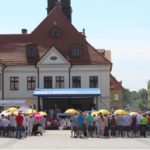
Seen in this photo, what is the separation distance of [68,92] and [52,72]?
5838 mm

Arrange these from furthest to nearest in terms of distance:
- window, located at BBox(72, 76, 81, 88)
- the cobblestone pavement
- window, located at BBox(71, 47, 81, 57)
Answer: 1. window, located at BBox(71, 47, 81, 57)
2. window, located at BBox(72, 76, 81, 88)
3. the cobblestone pavement

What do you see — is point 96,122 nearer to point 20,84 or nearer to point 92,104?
point 92,104

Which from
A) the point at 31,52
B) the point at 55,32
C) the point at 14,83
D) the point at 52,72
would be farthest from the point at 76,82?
the point at 14,83

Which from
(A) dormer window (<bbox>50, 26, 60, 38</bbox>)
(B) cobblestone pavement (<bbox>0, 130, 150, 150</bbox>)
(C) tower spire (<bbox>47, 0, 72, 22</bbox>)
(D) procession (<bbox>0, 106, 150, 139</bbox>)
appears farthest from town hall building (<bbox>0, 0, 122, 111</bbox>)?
(B) cobblestone pavement (<bbox>0, 130, 150, 150</bbox>)

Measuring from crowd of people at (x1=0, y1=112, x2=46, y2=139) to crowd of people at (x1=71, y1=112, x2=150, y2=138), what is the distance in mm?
3071

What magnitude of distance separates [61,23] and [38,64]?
6.79 m

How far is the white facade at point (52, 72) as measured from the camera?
68.1 metres

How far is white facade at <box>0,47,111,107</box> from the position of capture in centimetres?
6812

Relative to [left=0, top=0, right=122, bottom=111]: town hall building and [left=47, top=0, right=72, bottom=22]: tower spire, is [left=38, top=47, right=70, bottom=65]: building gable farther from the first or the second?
[left=47, top=0, right=72, bottom=22]: tower spire

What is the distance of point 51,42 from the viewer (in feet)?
233

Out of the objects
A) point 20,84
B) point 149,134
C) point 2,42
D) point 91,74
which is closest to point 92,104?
point 91,74

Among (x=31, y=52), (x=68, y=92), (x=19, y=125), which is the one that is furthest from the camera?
(x=31, y=52)

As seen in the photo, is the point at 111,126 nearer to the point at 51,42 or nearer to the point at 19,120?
the point at 19,120

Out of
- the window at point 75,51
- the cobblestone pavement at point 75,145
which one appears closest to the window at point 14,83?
the window at point 75,51
